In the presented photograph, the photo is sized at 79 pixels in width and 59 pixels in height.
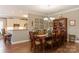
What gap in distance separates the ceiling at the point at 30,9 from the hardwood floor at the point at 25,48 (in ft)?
2.24

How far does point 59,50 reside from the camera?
102 inches

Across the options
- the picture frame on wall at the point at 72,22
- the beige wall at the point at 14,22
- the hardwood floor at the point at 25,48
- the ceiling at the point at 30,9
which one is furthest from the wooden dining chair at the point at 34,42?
the picture frame on wall at the point at 72,22

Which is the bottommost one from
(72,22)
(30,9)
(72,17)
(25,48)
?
(25,48)

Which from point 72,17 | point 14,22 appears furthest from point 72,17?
point 14,22

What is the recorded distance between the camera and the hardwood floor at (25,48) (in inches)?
98.7

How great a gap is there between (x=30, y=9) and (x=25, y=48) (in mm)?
897

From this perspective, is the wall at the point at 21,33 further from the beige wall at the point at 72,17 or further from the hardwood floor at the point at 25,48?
the beige wall at the point at 72,17

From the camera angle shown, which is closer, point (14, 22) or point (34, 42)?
point (14, 22)

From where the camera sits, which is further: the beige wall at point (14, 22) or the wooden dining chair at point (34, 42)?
the wooden dining chair at point (34, 42)

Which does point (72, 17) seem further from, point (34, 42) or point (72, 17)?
point (34, 42)

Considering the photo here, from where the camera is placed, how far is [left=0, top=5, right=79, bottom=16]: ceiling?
248 cm

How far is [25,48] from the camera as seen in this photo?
2.55 metres
